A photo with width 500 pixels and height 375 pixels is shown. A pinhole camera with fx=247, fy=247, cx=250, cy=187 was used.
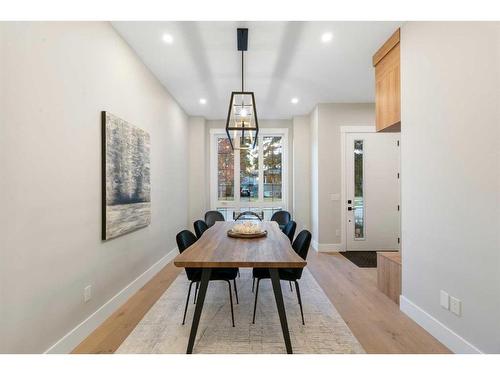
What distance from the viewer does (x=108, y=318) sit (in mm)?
2293

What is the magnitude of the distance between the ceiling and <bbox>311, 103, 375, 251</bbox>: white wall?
25 cm

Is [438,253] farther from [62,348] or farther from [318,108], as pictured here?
[318,108]

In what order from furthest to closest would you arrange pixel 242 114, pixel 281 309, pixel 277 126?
pixel 277 126 < pixel 242 114 < pixel 281 309

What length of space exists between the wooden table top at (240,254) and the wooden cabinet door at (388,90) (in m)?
1.78

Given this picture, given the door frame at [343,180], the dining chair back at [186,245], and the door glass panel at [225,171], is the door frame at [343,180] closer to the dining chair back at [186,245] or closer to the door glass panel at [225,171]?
the door glass panel at [225,171]

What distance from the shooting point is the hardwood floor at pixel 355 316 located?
1895 millimetres

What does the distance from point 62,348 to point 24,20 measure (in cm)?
217

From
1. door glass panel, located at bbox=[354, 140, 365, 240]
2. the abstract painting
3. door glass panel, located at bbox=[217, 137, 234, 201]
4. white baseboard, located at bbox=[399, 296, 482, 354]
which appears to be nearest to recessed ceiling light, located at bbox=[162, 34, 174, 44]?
the abstract painting

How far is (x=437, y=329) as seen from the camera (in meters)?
1.98

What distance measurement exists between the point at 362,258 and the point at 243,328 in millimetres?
2956

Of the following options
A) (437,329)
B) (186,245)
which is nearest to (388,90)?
(437,329)

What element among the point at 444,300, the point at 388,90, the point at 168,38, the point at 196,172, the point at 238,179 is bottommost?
the point at 444,300

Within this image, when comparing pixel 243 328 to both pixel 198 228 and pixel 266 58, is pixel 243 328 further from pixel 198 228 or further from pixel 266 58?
pixel 266 58

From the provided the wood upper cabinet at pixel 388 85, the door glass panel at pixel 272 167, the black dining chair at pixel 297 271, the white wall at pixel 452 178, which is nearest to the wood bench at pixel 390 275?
the white wall at pixel 452 178
